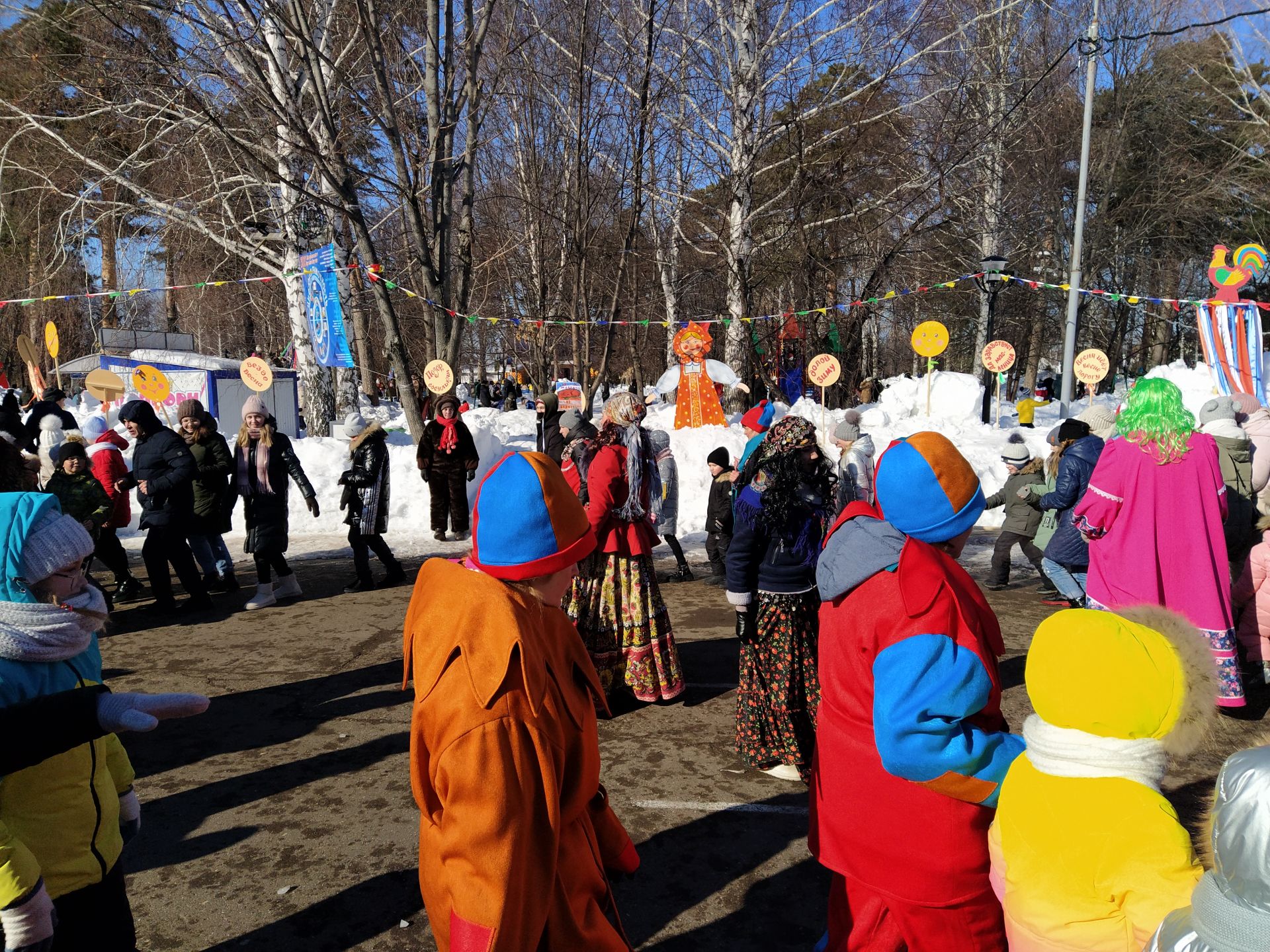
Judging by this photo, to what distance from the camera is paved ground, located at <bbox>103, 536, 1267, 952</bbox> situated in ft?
10.4

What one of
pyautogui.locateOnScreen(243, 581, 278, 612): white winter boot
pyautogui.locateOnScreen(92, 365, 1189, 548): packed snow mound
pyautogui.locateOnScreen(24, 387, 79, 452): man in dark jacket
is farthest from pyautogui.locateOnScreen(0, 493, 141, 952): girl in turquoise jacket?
pyautogui.locateOnScreen(24, 387, 79, 452): man in dark jacket

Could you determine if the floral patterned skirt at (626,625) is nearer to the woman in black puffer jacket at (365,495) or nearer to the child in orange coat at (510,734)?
the child in orange coat at (510,734)

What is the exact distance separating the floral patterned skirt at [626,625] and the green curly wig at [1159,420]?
2788mm

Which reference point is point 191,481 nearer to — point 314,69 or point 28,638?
point 314,69

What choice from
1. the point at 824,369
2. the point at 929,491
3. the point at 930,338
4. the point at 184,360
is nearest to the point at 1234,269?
the point at 930,338

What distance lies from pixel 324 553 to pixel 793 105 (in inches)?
401

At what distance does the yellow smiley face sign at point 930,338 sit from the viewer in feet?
57.2

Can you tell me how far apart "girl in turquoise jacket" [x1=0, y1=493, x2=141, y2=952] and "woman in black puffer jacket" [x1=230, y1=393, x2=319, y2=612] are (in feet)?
18.1

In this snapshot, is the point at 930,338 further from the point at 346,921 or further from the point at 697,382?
the point at 346,921

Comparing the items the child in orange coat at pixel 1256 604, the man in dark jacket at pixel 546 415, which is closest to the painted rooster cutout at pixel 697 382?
the man in dark jacket at pixel 546 415

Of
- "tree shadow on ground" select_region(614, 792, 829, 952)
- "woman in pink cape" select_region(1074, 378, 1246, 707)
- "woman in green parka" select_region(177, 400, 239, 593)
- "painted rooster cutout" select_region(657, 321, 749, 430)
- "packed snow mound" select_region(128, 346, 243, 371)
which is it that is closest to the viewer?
"tree shadow on ground" select_region(614, 792, 829, 952)

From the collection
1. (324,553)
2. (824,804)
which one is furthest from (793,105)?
(824,804)

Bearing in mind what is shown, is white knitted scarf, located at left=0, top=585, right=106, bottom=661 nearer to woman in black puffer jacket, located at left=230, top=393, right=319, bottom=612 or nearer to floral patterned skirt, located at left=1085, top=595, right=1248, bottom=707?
floral patterned skirt, located at left=1085, top=595, right=1248, bottom=707

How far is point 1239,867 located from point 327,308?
470 inches
